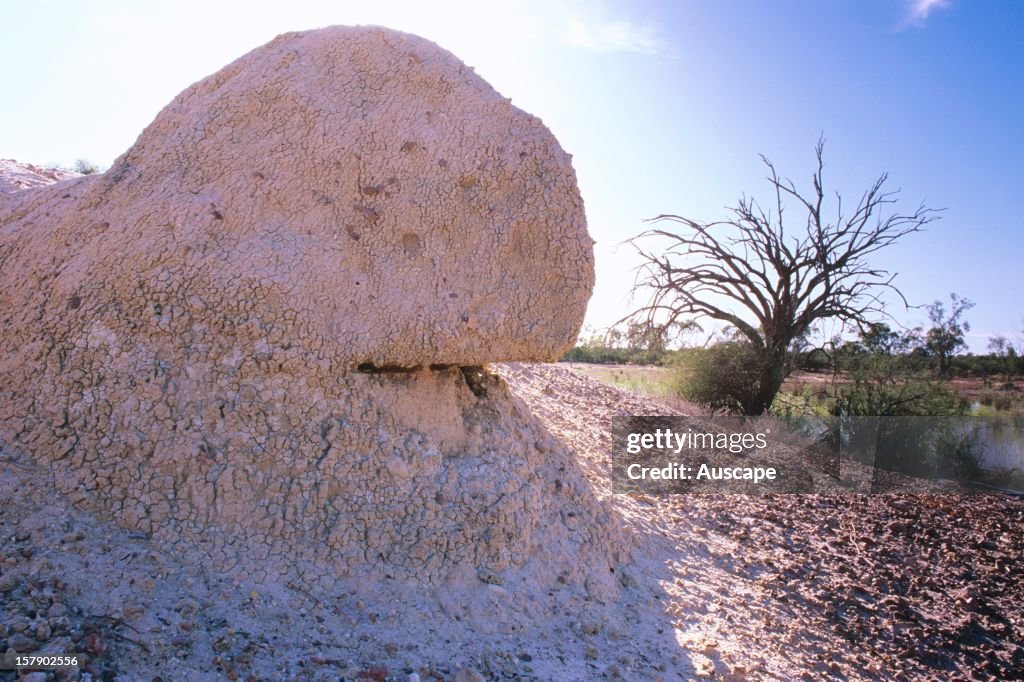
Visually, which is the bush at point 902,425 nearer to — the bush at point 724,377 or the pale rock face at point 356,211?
the bush at point 724,377

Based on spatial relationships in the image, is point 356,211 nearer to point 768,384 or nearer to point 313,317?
point 313,317

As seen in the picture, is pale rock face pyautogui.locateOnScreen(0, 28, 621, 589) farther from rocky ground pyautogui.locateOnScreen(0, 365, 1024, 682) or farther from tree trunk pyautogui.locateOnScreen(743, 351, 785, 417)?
tree trunk pyautogui.locateOnScreen(743, 351, 785, 417)

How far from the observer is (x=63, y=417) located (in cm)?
370

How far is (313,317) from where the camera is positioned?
401cm

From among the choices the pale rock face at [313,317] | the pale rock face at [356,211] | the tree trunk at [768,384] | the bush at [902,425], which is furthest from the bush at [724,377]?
the pale rock face at [356,211]

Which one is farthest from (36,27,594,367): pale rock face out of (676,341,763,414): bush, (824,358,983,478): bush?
(676,341,763,414): bush

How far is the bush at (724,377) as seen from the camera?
13.8 metres

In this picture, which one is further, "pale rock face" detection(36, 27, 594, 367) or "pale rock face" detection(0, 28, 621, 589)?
"pale rock face" detection(36, 27, 594, 367)

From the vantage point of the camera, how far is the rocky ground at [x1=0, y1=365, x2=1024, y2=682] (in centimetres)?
296

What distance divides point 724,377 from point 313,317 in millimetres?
11045

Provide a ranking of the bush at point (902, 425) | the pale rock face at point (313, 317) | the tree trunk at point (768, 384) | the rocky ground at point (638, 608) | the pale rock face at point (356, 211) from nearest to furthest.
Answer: the rocky ground at point (638, 608) < the pale rock face at point (313, 317) < the pale rock face at point (356, 211) < the bush at point (902, 425) < the tree trunk at point (768, 384)

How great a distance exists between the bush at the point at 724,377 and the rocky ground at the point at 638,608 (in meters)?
5.88

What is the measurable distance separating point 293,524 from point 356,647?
687mm

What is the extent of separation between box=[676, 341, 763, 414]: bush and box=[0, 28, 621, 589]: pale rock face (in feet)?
31.5
